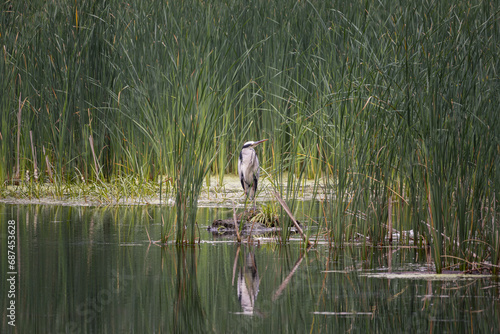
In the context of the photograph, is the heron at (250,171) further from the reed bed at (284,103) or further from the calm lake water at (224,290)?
the calm lake water at (224,290)

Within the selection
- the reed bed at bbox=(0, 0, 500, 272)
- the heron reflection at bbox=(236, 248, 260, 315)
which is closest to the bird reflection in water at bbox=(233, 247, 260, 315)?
the heron reflection at bbox=(236, 248, 260, 315)

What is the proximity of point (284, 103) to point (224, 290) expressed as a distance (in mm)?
5671

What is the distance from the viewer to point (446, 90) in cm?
570

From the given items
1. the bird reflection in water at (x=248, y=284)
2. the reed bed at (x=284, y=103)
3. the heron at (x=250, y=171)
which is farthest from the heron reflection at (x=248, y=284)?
the heron at (x=250, y=171)

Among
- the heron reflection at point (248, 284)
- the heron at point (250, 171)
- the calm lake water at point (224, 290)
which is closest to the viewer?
the calm lake water at point (224, 290)

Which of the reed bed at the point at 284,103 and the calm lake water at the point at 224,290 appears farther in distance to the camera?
the reed bed at the point at 284,103

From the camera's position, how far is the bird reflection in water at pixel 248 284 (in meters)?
4.90

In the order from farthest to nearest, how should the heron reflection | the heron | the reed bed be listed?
the heron, the reed bed, the heron reflection

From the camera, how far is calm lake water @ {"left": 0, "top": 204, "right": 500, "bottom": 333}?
14.6ft

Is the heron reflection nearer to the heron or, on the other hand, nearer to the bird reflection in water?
Answer: the bird reflection in water

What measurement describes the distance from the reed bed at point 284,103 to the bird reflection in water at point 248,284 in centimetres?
76

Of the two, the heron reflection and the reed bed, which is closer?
the heron reflection

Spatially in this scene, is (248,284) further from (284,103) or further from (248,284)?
(284,103)

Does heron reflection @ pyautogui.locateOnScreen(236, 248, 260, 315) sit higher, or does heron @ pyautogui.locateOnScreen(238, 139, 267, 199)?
heron @ pyautogui.locateOnScreen(238, 139, 267, 199)
